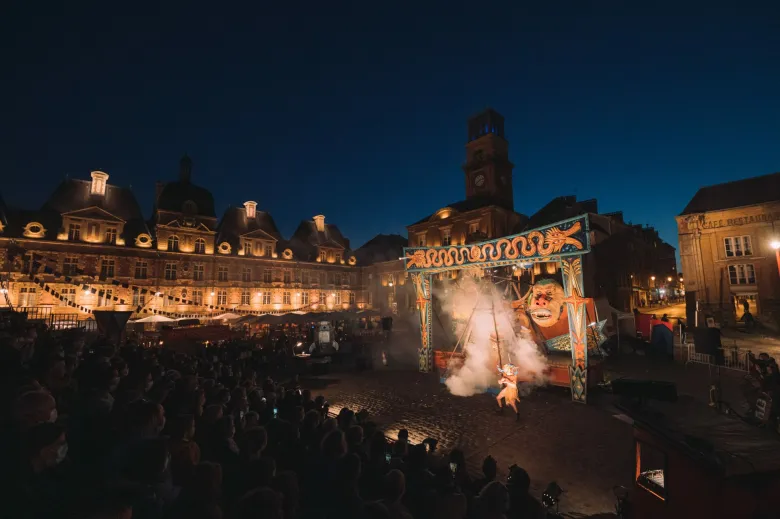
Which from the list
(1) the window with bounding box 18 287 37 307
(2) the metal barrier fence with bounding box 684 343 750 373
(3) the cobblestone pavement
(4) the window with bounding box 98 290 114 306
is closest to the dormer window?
(4) the window with bounding box 98 290 114 306

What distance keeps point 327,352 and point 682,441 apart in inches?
709

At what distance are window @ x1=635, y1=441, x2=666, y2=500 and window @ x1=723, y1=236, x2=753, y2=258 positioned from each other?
3198 centimetres

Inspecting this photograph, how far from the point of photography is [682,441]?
14.5 feet

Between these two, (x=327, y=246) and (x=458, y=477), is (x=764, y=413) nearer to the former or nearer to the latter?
(x=458, y=477)

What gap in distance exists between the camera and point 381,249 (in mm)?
52000

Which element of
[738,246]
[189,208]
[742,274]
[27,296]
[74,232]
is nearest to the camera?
[27,296]

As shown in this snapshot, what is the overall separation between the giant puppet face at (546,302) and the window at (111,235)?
33464mm

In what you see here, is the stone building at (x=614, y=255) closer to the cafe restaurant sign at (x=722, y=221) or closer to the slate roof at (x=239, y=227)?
the cafe restaurant sign at (x=722, y=221)

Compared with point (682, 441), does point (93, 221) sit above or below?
above

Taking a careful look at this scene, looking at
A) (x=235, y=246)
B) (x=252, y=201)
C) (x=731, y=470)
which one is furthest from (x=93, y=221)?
(x=731, y=470)

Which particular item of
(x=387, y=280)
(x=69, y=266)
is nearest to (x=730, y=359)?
(x=387, y=280)

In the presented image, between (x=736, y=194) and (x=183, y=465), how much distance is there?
130 feet

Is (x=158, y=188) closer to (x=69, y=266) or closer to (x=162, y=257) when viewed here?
(x=162, y=257)

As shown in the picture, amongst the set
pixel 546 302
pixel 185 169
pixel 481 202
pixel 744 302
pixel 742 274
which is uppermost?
pixel 185 169
